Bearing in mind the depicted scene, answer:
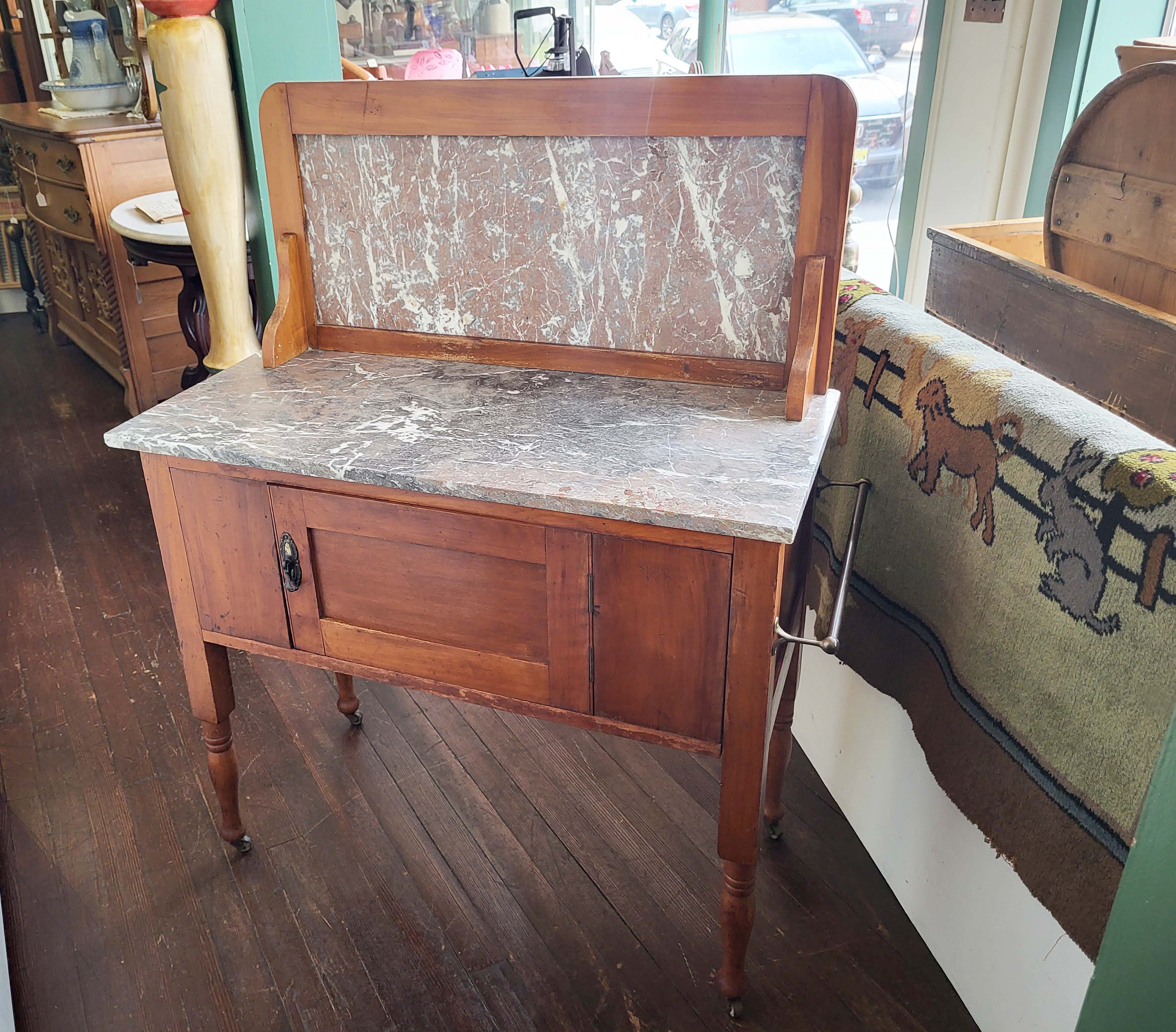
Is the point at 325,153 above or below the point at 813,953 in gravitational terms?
above

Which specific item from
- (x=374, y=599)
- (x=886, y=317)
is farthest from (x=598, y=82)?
(x=374, y=599)

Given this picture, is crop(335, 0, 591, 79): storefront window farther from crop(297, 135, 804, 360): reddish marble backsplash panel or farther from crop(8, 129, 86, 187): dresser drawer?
crop(297, 135, 804, 360): reddish marble backsplash panel

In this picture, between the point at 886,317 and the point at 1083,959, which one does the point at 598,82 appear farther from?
the point at 1083,959

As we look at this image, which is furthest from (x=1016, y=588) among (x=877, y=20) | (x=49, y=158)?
(x=49, y=158)

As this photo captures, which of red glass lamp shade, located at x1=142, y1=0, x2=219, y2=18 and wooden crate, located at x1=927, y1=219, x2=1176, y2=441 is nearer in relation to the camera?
wooden crate, located at x1=927, y1=219, x2=1176, y2=441

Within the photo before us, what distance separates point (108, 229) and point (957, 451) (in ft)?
10.2

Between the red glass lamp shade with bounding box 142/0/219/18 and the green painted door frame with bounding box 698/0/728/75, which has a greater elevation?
the red glass lamp shade with bounding box 142/0/219/18

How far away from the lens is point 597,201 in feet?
4.55

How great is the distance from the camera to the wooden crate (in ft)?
4.57

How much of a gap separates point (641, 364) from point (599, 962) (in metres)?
0.90

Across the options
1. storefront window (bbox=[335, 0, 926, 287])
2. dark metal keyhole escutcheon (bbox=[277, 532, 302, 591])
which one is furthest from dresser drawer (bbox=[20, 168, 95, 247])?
dark metal keyhole escutcheon (bbox=[277, 532, 302, 591])

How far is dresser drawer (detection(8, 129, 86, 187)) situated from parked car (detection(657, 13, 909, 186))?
1.99m

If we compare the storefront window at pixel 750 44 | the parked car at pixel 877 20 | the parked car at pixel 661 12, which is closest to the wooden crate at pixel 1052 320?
the storefront window at pixel 750 44

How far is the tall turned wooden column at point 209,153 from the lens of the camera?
187 centimetres
